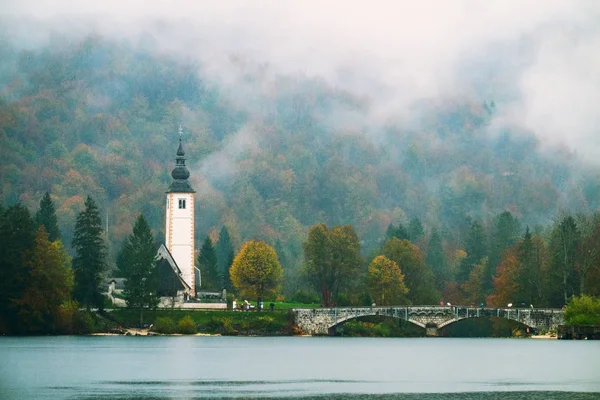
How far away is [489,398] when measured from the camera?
6894 cm

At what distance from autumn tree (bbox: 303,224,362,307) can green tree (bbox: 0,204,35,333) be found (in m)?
40.3

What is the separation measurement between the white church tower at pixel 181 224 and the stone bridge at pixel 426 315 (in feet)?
70.8

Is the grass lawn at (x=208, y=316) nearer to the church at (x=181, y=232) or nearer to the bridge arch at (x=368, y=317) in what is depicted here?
the bridge arch at (x=368, y=317)

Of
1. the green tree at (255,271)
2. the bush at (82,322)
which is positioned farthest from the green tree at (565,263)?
the bush at (82,322)

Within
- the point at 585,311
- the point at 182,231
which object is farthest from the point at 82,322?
the point at 585,311

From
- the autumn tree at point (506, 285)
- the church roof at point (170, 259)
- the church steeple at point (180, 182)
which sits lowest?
the autumn tree at point (506, 285)

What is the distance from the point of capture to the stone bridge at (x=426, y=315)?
136m

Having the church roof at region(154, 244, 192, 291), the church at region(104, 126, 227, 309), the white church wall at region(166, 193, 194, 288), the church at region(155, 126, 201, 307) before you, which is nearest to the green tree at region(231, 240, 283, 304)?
the church at region(104, 126, 227, 309)

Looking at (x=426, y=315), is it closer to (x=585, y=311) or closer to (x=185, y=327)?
(x=585, y=311)

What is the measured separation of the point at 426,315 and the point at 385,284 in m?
13.9

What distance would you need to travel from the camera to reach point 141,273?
465 feet

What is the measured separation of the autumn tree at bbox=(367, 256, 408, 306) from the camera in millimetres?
155250

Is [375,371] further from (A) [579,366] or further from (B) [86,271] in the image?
(B) [86,271]

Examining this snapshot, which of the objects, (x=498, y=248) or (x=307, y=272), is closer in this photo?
(x=307, y=272)
